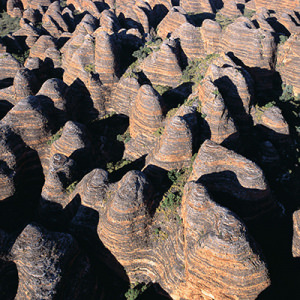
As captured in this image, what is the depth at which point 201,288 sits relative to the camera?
1806cm

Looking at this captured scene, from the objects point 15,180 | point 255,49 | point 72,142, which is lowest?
point 15,180

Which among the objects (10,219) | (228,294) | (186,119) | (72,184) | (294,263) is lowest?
(10,219)

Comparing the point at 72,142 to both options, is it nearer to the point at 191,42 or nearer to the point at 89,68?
the point at 89,68

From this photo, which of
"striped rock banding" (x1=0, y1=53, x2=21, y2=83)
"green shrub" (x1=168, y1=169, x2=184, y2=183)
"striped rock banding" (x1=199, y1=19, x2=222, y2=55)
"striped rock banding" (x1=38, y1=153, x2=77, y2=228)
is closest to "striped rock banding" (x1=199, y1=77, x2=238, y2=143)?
"green shrub" (x1=168, y1=169, x2=184, y2=183)

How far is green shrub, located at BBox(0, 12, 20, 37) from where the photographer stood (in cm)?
6894

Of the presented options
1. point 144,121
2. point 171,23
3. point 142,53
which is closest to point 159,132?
point 144,121

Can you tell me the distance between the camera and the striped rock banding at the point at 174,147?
24719 mm

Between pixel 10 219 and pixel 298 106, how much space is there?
38589 millimetres

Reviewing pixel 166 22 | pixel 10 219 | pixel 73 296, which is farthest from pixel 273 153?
pixel 166 22

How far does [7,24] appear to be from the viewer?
72.8 meters

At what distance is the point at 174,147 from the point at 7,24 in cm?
7077

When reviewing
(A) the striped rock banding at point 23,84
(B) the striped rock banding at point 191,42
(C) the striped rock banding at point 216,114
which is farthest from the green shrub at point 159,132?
(A) the striped rock banding at point 23,84

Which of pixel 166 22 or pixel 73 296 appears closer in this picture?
pixel 73 296

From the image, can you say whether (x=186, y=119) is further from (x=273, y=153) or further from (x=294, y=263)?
(x=294, y=263)
